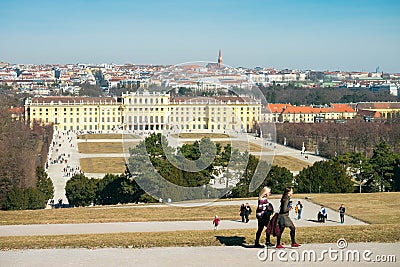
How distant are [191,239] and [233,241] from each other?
44cm

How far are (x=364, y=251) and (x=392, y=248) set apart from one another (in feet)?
1.13

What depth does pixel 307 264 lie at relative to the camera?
18.6 feet

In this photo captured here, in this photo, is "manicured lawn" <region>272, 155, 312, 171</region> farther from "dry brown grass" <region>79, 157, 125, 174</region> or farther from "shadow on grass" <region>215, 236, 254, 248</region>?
"shadow on grass" <region>215, 236, 254, 248</region>

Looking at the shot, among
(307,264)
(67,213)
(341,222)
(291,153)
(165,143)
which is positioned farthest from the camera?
(291,153)

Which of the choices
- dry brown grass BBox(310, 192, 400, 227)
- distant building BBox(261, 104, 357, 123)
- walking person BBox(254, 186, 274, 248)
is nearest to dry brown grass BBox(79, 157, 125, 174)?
dry brown grass BBox(310, 192, 400, 227)

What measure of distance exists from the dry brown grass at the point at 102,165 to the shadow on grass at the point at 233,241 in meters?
18.3

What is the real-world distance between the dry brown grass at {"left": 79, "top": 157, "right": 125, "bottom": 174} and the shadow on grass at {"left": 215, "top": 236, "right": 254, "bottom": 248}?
18284 millimetres

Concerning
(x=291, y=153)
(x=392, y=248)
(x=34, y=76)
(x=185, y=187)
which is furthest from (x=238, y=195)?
(x=34, y=76)

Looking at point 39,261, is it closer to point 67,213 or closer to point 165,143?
point 165,143

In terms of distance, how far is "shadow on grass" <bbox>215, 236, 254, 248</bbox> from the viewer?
6449 mm

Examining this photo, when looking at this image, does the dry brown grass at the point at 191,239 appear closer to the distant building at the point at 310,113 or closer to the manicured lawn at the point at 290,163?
the manicured lawn at the point at 290,163

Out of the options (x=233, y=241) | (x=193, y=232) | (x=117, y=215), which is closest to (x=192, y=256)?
(x=233, y=241)

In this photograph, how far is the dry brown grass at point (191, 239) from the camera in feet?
21.4

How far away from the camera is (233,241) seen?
6.55 metres
